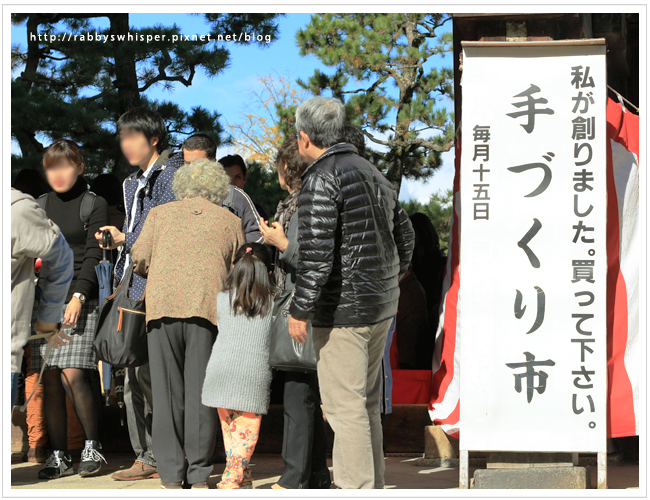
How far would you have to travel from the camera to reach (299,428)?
3.51 meters

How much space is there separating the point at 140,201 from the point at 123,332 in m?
0.83

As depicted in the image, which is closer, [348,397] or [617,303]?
[348,397]

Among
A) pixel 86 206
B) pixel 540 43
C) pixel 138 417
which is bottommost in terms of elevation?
pixel 138 417

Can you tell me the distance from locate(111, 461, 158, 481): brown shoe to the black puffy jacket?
1704 mm

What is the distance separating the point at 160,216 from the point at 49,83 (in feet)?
18.3

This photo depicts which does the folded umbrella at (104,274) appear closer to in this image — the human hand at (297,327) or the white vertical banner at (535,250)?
the human hand at (297,327)

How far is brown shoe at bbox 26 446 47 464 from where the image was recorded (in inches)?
182

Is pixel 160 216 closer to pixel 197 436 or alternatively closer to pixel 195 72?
pixel 197 436

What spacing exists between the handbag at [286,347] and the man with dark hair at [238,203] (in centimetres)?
58

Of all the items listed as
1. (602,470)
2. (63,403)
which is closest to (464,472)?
(602,470)

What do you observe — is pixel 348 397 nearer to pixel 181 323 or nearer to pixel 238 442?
pixel 238 442

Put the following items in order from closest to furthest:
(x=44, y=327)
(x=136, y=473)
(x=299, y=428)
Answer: (x=44, y=327)
(x=299, y=428)
(x=136, y=473)

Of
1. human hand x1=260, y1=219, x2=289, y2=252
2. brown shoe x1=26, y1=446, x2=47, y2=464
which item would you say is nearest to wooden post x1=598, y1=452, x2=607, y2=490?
human hand x1=260, y1=219, x2=289, y2=252

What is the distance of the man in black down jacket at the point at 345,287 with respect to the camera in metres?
2.96
